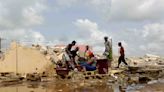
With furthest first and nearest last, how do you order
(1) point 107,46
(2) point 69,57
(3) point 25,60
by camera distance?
(3) point 25,60
(1) point 107,46
(2) point 69,57

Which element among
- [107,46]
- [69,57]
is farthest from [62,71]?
[107,46]

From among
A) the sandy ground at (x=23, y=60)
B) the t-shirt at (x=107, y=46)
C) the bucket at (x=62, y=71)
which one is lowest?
the bucket at (x=62, y=71)

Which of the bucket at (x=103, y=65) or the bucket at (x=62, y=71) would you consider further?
the bucket at (x=62, y=71)

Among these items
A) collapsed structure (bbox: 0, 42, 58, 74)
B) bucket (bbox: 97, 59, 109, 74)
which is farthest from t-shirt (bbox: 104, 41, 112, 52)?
collapsed structure (bbox: 0, 42, 58, 74)

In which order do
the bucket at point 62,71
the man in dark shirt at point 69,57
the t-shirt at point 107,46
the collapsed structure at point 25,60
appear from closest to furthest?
1. the bucket at point 62,71
2. the man in dark shirt at point 69,57
3. the t-shirt at point 107,46
4. the collapsed structure at point 25,60

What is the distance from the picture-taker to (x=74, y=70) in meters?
19.0

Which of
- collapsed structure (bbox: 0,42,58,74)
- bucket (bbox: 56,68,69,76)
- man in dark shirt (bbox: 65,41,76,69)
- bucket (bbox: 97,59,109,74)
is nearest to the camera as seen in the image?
bucket (bbox: 97,59,109,74)

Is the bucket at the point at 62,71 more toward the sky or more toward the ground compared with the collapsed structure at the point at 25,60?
more toward the ground

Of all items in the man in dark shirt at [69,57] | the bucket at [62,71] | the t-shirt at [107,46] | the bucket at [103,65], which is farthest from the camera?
the t-shirt at [107,46]

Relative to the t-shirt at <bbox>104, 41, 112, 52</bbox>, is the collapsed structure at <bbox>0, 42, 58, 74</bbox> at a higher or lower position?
lower

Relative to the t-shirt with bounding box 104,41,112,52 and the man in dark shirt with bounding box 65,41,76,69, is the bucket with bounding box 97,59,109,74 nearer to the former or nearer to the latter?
the man in dark shirt with bounding box 65,41,76,69

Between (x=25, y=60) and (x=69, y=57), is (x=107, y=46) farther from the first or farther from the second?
(x=25, y=60)

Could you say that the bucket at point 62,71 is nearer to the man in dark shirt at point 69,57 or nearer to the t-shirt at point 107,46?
the man in dark shirt at point 69,57

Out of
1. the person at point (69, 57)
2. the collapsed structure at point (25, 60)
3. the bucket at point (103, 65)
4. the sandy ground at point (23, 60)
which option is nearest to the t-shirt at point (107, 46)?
the person at point (69, 57)
